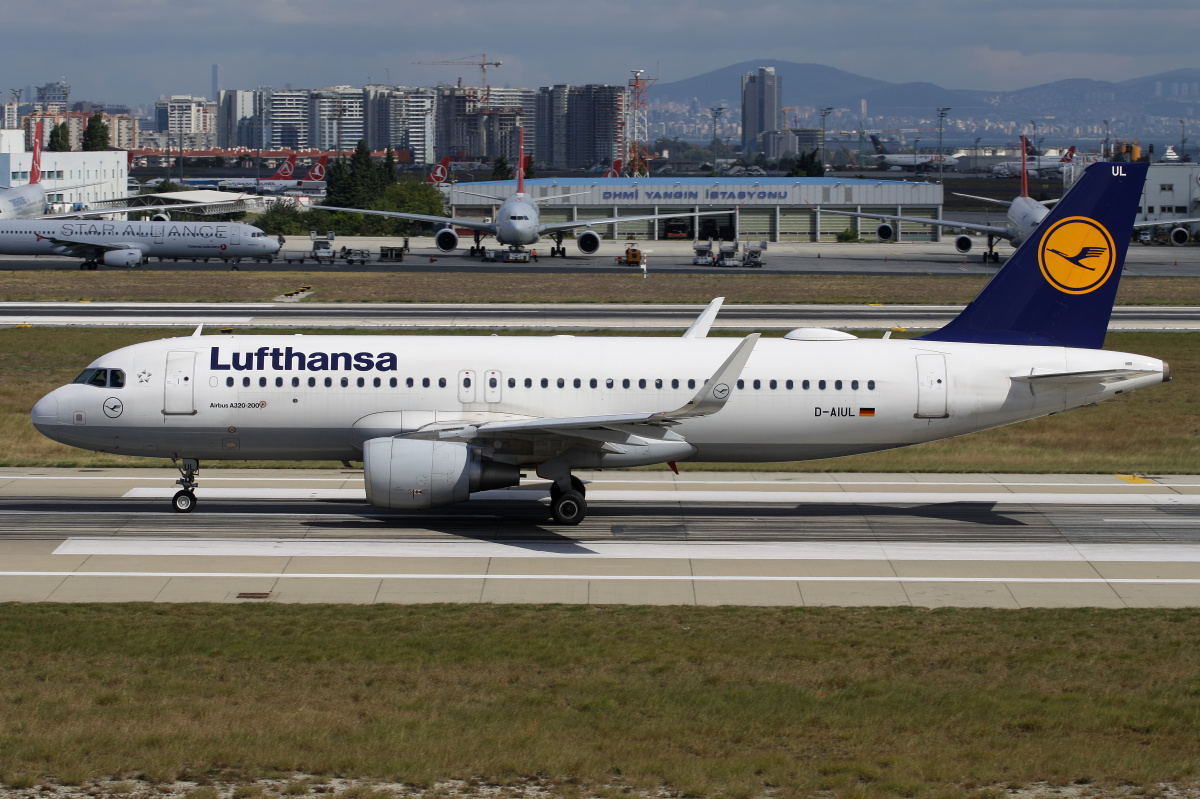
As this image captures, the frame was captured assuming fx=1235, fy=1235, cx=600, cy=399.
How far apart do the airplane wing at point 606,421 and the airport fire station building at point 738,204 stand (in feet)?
372

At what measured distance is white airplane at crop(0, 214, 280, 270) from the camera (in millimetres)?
98438

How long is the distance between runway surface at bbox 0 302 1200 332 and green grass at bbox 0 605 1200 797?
40576 millimetres

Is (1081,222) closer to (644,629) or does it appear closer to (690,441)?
(690,441)

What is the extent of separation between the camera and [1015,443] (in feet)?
138

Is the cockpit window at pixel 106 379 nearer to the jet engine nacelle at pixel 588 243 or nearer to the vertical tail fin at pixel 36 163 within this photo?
the jet engine nacelle at pixel 588 243

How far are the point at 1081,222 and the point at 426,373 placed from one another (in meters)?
16.9

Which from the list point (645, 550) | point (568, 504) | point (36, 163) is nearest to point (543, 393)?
point (568, 504)

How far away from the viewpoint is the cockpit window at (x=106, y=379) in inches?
1176

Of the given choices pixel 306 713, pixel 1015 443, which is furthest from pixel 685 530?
pixel 1015 443

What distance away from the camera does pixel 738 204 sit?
143500mm

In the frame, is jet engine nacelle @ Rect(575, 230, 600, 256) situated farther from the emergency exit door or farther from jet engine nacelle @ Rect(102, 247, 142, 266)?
the emergency exit door

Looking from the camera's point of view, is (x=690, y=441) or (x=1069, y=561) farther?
(x=690, y=441)

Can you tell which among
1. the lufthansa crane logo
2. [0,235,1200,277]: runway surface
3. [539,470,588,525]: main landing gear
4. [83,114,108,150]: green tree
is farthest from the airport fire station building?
[539,470,588,525]: main landing gear

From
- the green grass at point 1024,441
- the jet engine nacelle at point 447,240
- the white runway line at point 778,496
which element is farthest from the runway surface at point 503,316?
the jet engine nacelle at point 447,240
